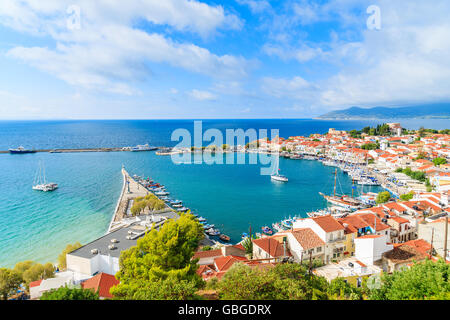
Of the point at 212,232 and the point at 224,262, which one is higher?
the point at 224,262

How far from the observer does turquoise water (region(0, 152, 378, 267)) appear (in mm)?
19719

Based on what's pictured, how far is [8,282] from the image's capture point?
11352 mm

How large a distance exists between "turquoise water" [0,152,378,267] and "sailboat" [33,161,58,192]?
0.74 metres

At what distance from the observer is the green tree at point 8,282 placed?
36.3ft

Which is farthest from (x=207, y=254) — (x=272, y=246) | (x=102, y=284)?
(x=102, y=284)

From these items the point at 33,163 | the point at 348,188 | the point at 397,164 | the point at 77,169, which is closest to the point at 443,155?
the point at 397,164

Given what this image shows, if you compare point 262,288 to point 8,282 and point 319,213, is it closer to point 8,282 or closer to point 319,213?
point 8,282

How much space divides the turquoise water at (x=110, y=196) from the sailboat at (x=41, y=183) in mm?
742

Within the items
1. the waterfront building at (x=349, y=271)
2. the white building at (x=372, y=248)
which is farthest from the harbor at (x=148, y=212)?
the white building at (x=372, y=248)

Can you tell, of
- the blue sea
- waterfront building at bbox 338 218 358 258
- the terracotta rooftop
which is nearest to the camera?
the terracotta rooftop

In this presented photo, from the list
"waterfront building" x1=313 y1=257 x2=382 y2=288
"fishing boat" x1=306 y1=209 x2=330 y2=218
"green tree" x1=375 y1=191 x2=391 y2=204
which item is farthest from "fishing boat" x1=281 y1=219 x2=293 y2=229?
"green tree" x1=375 y1=191 x2=391 y2=204

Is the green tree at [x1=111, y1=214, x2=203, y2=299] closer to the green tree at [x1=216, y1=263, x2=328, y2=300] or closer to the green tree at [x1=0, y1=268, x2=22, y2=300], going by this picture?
the green tree at [x1=216, y1=263, x2=328, y2=300]

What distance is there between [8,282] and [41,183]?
28061 mm
